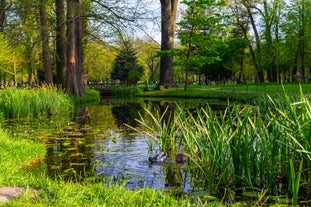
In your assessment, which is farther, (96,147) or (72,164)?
(96,147)

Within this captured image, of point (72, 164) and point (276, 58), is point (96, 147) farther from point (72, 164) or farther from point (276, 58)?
point (276, 58)

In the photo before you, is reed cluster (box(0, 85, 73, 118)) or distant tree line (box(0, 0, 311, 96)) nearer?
reed cluster (box(0, 85, 73, 118))

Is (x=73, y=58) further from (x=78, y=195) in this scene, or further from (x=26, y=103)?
(x=78, y=195)

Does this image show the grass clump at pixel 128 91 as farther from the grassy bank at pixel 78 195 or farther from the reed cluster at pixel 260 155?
the grassy bank at pixel 78 195

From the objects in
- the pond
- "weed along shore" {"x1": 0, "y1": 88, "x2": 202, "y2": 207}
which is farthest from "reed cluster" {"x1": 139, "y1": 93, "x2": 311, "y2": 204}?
"weed along shore" {"x1": 0, "y1": 88, "x2": 202, "y2": 207}

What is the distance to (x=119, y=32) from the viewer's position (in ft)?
51.5

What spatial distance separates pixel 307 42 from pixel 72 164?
1242 inches

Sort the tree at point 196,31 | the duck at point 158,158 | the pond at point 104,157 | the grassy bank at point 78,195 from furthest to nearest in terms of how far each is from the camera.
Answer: the tree at point 196,31, the duck at point 158,158, the pond at point 104,157, the grassy bank at point 78,195

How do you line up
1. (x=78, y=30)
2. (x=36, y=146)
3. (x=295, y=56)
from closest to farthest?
(x=36, y=146), (x=78, y=30), (x=295, y=56)

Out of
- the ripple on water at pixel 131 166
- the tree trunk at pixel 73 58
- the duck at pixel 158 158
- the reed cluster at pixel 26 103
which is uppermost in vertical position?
the tree trunk at pixel 73 58

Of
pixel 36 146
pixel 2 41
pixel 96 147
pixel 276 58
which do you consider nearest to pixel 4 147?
pixel 36 146

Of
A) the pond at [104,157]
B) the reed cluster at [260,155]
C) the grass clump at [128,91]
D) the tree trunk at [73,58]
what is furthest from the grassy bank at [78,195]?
the grass clump at [128,91]

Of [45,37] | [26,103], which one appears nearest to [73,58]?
[45,37]

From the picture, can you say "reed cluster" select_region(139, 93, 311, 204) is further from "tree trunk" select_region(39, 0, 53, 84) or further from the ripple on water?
"tree trunk" select_region(39, 0, 53, 84)
